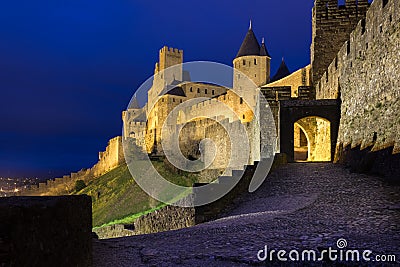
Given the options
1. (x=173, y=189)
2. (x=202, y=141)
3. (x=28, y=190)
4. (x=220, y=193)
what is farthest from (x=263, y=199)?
(x=28, y=190)

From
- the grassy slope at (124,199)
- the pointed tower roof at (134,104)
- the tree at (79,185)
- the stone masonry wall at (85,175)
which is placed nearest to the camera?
the grassy slope at (124,199)

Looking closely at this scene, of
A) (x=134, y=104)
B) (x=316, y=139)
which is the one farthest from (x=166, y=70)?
(x=316, y=139)

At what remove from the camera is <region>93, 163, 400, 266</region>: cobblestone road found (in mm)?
4953

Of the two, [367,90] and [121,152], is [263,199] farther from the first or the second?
[121,152]

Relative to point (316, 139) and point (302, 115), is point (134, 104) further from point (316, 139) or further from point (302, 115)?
point (302, 115)

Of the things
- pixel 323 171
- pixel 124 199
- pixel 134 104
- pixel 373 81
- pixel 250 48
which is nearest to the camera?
pixel 373 81

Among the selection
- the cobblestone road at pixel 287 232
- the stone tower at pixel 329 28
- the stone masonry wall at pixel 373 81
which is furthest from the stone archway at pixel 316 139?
the cobblestone road at pixel 287 232

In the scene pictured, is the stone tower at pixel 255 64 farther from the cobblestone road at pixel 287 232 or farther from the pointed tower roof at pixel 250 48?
the cobblestone road at pixel 287 232

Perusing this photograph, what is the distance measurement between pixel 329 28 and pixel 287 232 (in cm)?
1778

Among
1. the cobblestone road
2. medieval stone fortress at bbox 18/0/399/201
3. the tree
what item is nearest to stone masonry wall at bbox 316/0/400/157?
medieval stone fortress at bbox 18/0/399/201

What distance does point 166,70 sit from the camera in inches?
2429

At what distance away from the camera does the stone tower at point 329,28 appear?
21.2m

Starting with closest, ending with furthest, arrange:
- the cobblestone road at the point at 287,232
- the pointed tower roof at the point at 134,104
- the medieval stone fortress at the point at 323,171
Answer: the cobblestone road at the point at 287,232, the medieval stone fortress at the point at 323,171, the pointed tower roof at the point at 134,104

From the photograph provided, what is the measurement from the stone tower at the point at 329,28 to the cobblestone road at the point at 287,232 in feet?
41.0
